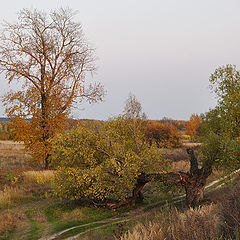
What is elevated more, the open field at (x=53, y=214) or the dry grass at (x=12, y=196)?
the dry grass at (x=12, y=196)

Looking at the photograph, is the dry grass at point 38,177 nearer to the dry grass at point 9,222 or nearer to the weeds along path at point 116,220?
the dry grass at point 9,222

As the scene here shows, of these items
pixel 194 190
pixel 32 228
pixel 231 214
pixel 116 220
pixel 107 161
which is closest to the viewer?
pixel 231 214

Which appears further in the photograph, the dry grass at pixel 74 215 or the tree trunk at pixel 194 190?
the tree trunk at pixel 194 190

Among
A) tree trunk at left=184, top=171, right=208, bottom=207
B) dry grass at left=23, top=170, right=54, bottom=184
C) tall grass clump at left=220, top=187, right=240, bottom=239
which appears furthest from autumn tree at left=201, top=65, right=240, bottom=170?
dry grass at left=23, top=170, right=54, bottom=184

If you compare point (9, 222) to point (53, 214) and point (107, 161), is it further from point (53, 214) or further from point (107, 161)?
point (107, 161)

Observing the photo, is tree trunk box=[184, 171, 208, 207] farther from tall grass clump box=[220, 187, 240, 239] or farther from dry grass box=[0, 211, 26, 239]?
dry grass box=[0, 211, 26, 239]

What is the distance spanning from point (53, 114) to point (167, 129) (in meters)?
31.9

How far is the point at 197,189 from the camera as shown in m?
14.1

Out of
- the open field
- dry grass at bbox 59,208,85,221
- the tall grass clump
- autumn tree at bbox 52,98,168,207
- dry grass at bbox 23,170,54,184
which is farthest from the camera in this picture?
dry grass at bbox 23,170,54,184

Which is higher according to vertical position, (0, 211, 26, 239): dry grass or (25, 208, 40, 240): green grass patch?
(0, 211, 26, 239): dry grass

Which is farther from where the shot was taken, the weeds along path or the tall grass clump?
the weeds along path

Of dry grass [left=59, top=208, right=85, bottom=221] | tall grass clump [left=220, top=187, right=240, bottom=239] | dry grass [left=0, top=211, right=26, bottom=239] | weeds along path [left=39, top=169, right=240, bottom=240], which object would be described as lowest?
weeds along path [left=39, top=169, right=240, bottom=240]

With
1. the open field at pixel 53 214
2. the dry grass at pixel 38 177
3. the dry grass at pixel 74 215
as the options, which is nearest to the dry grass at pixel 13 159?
the dry grass at pixel 38 177

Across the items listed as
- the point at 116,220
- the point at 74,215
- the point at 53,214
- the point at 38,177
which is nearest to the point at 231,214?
the point at 116,220
